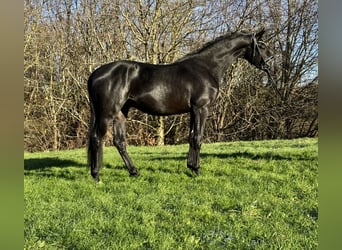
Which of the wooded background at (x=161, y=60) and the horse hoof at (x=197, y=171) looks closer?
the horse hoof at (x=197, y=171)

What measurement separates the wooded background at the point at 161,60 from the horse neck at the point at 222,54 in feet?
27.7

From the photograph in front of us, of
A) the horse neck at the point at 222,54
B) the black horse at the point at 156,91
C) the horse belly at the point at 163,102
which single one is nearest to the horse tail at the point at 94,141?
the black horse at the point at 156,91

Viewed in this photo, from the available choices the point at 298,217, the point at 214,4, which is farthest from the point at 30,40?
the point at 298,217

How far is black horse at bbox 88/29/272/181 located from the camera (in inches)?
217

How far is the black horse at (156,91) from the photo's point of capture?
551 centimetres

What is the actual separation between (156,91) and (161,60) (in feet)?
30.3

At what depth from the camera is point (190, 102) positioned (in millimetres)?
5750

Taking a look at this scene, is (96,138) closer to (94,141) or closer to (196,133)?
(94,141)

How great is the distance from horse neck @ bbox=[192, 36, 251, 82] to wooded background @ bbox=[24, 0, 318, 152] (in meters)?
8.43

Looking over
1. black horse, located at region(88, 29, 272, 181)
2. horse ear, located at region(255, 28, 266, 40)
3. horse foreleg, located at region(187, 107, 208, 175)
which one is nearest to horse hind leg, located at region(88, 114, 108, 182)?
black horse, located at region(88, 29, 272, 181)

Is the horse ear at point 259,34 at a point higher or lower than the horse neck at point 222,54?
higher

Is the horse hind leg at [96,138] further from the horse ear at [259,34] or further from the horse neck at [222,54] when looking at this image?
the horse ear at [259,34]

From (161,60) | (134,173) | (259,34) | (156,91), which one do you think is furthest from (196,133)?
(161,60)

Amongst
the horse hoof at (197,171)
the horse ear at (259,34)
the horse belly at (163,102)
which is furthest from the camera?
the horse ear at (259,34)
